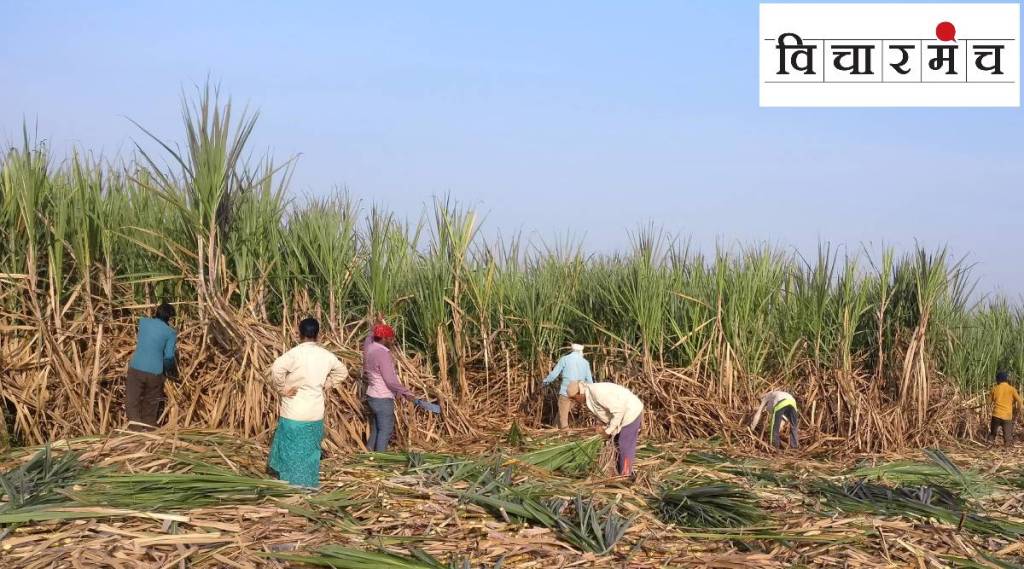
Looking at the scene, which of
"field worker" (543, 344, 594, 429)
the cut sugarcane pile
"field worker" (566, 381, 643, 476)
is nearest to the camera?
the cut sugarcane pile

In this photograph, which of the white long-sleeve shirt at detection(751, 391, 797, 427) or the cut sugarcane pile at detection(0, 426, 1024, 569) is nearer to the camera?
the cut sugarcane pile at detection(0, 426, 1024, 569)

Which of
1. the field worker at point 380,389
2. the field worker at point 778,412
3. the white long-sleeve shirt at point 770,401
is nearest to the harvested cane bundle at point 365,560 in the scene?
the field worker at point 380,389

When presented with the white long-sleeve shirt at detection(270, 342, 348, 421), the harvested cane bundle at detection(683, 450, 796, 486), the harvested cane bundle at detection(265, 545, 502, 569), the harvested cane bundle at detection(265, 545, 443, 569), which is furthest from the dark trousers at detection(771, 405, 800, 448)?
the harvested cane bundle at detection(265, 545, 443, 569)

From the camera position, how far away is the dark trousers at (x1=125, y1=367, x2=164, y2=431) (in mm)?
7648

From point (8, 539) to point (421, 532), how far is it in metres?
2.05

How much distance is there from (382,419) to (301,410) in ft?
6.83

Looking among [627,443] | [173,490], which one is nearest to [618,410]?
[627,443]

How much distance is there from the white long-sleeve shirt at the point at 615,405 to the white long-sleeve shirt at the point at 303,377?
6.81ft

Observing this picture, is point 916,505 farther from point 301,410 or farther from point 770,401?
point 770,401

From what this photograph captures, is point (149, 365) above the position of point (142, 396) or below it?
above

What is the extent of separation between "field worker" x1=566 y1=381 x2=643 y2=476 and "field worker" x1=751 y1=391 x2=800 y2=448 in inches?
110

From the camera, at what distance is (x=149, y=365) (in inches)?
299

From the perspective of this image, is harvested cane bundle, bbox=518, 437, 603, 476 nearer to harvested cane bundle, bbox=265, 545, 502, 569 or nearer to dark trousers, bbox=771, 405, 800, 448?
harvested cane bundle, bbox=265, 545, 502, 569

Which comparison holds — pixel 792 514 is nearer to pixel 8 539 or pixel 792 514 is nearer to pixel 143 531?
pixel 143 531
